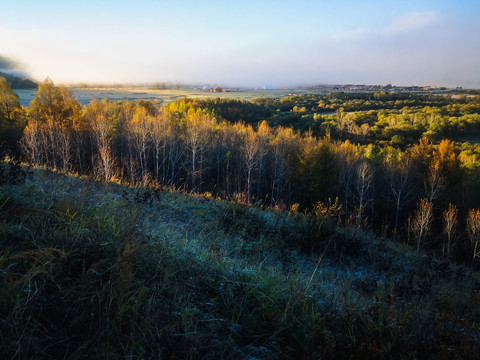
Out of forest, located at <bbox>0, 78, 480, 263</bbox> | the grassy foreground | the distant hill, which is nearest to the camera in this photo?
the grassy foreground

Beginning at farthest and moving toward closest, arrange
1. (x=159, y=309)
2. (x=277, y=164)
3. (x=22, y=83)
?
1. (x=22, y=83)
2. (x=277, y=164)
3. (x=159, y=309)

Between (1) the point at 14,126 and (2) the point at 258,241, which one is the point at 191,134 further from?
(2) the point at 258,241

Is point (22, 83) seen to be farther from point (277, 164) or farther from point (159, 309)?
point (159, 309)

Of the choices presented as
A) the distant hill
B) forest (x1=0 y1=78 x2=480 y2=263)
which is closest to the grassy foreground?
forest (x1=0 y1=78 x2=480 y2=263)

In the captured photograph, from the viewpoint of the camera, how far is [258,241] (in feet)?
24.8

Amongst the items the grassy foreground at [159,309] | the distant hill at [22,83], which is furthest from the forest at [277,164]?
the grassy foreground at [159,309]

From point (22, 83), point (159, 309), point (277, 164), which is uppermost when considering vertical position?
point (22, 83)

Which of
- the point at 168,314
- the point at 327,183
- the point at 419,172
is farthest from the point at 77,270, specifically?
the point at 419,172

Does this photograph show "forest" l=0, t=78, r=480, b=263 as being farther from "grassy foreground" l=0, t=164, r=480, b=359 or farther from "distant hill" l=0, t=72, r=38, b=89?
"grassy foreground" l=0, t=164, r=480, b=359

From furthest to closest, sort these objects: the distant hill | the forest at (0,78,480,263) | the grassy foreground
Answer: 1. the distant hill
2. the forest at (0,78,480,263)
3. the grassy foreground

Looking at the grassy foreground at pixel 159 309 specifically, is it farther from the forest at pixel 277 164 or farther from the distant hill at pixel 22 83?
the distant hill at pixel 22 83

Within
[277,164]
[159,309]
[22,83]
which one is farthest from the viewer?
[22,83]

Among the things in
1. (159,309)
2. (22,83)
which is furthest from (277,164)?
(22,83)

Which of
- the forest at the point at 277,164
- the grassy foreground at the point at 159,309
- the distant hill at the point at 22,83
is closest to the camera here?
the grassy foreground at the point at 159,309
